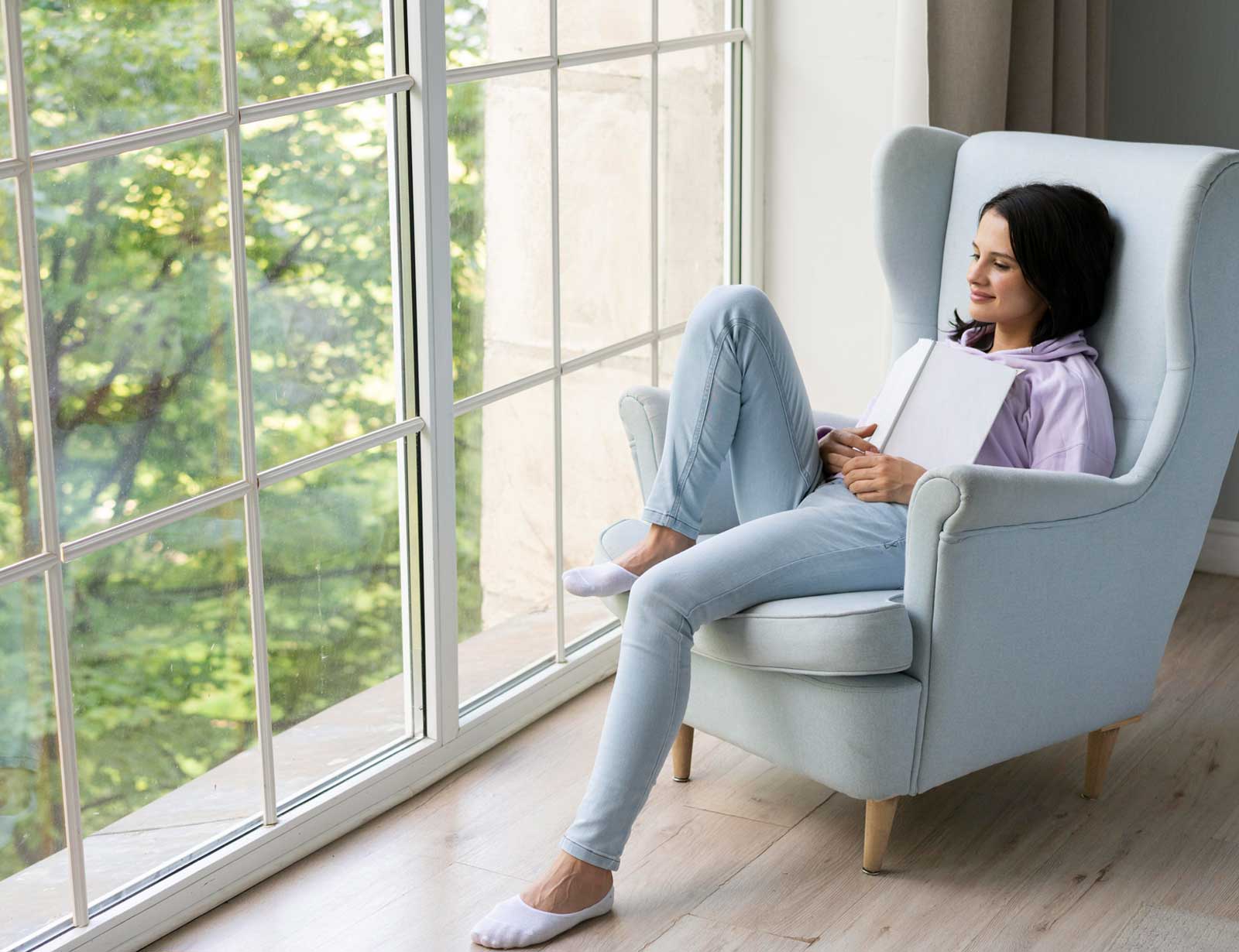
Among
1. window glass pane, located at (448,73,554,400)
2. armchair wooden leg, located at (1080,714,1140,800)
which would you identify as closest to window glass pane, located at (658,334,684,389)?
window glass pane, located at (448,73,554,400)

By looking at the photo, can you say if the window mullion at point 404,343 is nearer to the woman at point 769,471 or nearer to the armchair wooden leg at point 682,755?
the woman at point 769,471

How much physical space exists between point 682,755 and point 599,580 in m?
0.42

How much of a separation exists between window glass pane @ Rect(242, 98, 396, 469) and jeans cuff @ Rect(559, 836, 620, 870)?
2.29 ft

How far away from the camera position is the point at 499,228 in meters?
2.64

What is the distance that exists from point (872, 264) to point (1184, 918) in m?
1.59

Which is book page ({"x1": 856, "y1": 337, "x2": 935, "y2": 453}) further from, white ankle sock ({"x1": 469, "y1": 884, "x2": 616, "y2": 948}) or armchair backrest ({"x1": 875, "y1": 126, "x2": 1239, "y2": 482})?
white ankle sock ({"x1": 469, "y1": 884, "x2": 616, "y2": 948})

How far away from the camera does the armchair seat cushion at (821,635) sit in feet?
6.89

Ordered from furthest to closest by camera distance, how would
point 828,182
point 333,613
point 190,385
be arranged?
point 828,182, point 333,613, point 190,385

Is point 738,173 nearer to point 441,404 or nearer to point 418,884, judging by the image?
point 441,404

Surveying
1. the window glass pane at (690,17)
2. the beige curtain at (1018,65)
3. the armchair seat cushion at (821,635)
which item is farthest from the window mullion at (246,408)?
the beige curtain at (1018,65)

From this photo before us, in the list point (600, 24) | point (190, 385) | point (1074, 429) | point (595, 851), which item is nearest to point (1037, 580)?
point (1074, 429)

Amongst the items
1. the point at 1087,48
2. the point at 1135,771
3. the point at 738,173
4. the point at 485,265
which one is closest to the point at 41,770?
the point at 485,265

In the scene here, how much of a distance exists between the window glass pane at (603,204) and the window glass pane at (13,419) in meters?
1.15

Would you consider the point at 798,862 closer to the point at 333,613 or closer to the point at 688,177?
the point at 333,613
